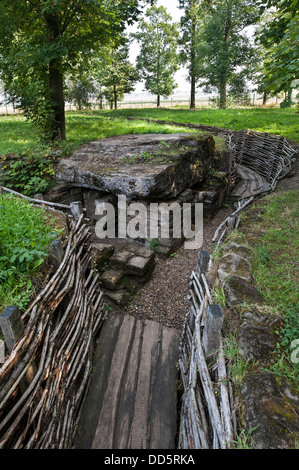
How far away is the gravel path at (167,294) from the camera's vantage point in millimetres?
4543

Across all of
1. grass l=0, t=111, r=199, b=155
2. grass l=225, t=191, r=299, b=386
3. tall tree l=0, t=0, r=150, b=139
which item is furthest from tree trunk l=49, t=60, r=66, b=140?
grass l=225, t=191, r=299, b=386

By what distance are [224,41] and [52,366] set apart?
2564cm

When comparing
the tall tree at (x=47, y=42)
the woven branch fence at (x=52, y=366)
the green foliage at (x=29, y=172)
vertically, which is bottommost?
the woven branch fence at (x=52, y=366)

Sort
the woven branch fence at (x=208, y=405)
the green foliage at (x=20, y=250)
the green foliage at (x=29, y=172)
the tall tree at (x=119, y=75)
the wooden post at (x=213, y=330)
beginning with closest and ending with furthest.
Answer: the woven branch fence at (x=208, y=405)
the wooden post at (x=213, y=330)
the green foliage at (x=20, y=250)
the green foliage at (x=29, y=172)
the tall tree at (x=119, y=75)

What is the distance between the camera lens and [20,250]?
2.46 meters

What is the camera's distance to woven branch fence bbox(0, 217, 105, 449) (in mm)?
1823

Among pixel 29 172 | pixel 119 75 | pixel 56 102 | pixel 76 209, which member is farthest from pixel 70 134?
pixel 119 75

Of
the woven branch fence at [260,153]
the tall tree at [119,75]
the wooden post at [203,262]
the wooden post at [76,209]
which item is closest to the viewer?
the wooden post at [203,262]

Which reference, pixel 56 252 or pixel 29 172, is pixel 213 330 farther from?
pixel 29 172

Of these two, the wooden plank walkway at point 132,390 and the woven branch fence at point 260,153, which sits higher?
the woven branch fence at point 260,153

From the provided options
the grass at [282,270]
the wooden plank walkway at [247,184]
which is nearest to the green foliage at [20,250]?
the grass at [282,270]

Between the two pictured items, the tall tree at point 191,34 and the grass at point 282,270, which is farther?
the tall tree at point 191,34

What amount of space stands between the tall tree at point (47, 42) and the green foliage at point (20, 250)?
17.3 ft

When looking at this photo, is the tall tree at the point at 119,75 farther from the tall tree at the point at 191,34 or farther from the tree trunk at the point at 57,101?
the tree trunk at the point at 57,101
